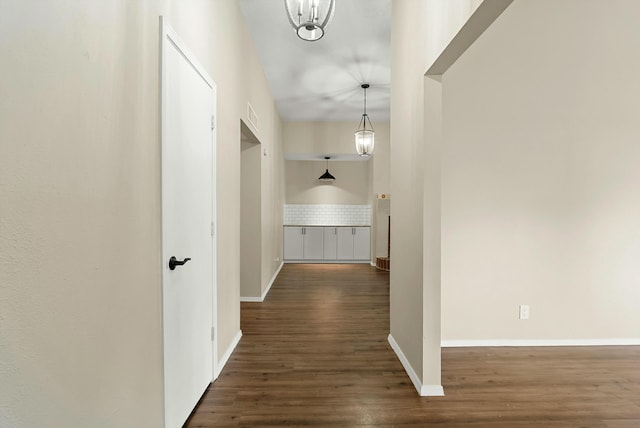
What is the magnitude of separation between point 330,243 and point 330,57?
434 centimetres

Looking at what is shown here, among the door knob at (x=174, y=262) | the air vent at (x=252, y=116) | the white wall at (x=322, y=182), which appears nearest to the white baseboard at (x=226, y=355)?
the door knob at (x=174, y=262)

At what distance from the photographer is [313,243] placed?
7.34m

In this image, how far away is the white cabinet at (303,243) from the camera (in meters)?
7.32

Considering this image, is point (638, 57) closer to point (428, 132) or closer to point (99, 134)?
point (428, 132)

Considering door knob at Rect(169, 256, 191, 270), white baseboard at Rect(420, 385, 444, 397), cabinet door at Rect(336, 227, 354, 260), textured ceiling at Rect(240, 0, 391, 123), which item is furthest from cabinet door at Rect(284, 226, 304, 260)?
door knob at Rect(169, 256, 191, 270)

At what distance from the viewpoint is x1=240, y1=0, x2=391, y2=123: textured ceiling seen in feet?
10.2

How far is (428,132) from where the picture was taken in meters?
2.12

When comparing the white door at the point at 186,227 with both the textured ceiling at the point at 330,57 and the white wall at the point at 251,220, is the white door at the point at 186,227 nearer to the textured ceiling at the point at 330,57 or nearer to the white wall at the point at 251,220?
the textured ceiling at the point at 330,57

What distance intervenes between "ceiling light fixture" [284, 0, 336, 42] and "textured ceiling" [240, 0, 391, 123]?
148 cm

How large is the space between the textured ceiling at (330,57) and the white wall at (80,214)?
1.90 m

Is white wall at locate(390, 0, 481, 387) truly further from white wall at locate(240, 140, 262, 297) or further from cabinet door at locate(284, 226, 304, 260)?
cabinet door at locate(284, 226, 304, 260)

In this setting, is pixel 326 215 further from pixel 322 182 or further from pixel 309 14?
pixel 309 14

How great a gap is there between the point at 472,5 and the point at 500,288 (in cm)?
241

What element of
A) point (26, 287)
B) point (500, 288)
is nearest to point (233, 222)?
point (26, 287)
